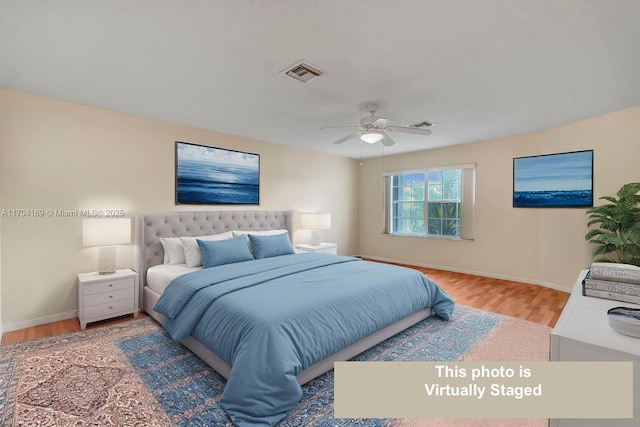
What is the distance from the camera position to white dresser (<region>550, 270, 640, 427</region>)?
851 mm

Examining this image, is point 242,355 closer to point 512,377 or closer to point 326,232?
point 512,377

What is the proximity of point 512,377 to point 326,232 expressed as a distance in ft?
16.4

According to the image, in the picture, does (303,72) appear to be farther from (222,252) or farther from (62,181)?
(62,181)

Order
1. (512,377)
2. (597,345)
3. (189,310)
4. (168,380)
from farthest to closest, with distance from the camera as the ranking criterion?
(189,310)
(168,380)
(512,377)
(597,345)

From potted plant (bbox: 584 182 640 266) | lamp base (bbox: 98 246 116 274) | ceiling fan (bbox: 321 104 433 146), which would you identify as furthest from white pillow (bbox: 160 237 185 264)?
potted plant (bbox: 584 182 640 266)

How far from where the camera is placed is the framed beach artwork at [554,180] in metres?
4.00

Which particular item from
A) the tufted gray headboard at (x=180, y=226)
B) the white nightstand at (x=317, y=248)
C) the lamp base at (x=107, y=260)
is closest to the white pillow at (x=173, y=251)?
the tufted gray headboard at (x=180, y=226)

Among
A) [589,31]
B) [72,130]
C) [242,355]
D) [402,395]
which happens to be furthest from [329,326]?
[72,130]

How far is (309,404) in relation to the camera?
1.86m

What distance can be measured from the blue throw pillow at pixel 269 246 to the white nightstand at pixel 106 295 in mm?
1420

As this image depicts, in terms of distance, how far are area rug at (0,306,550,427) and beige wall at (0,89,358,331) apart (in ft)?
2.09

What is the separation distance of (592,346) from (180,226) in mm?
4110

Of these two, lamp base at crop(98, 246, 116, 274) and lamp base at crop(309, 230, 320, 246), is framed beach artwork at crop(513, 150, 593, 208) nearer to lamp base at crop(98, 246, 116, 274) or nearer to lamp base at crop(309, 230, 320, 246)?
lamp base at crop(309, 230, 320, 246)

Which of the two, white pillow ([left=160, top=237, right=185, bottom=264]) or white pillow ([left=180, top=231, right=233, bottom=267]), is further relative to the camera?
white pillow ([left=160, top=237, right=185, bottom=264])
